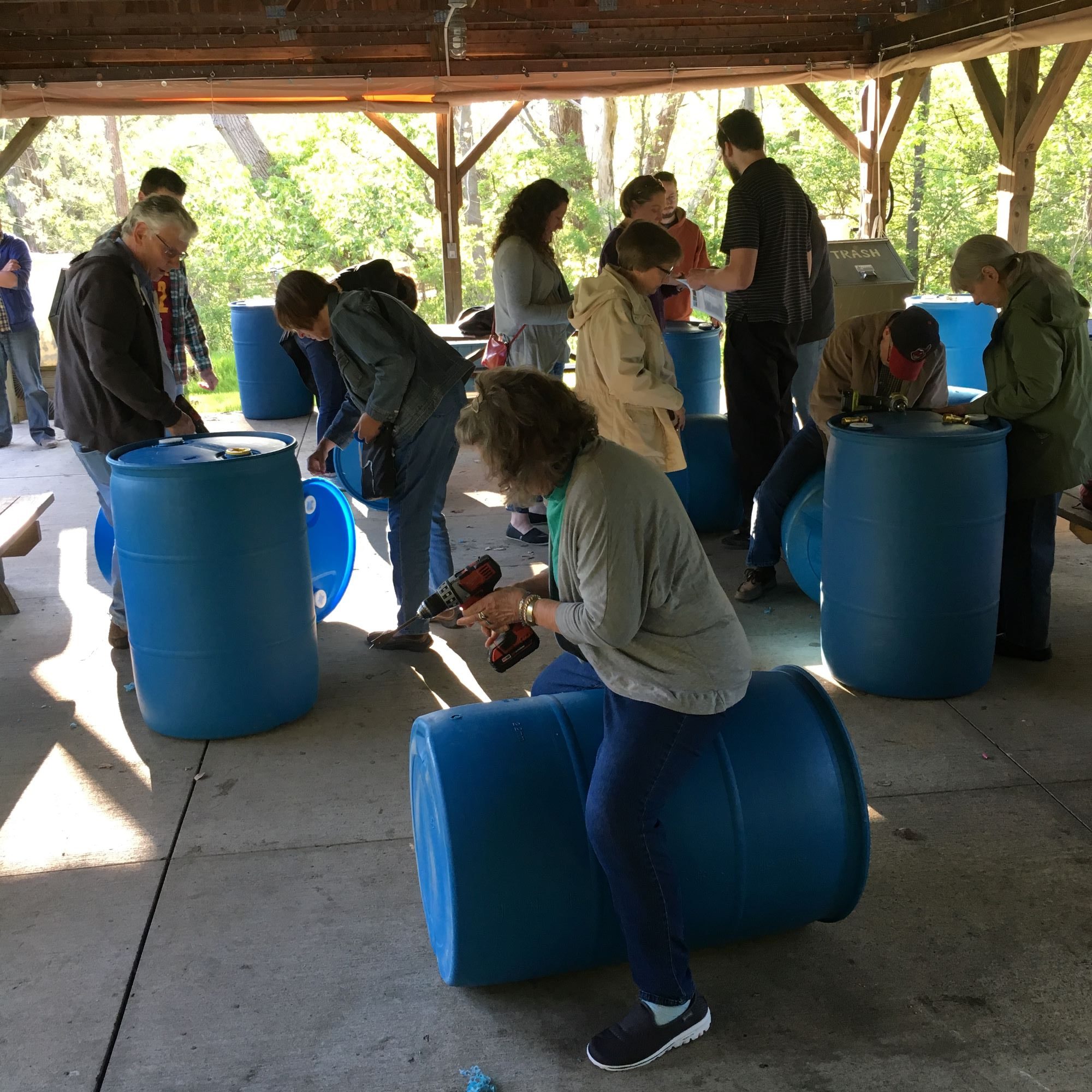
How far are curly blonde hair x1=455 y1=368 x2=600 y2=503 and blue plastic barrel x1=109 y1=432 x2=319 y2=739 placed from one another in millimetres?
1663

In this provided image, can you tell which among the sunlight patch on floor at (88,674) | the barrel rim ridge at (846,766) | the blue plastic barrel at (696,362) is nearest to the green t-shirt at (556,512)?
the barrel rim ridge at (846,766)

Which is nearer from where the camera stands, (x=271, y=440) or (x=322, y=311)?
(x=271, y=440)

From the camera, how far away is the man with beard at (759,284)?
532 cm

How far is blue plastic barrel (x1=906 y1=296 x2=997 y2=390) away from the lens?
8.41 meters

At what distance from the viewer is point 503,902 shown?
247cm

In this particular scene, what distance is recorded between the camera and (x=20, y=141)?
9.96m

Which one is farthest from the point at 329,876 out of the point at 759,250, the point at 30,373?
the point at 30,373

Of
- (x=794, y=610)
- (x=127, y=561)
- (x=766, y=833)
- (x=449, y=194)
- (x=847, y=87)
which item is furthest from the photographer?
(x=847, y=87)

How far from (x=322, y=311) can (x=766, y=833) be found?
8.91ft

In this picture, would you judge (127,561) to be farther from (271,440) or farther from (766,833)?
(766,833)

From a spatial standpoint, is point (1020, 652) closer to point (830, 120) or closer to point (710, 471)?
point (710, 471)

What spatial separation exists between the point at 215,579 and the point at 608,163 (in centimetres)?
1979

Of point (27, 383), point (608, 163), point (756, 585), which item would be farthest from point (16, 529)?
point (608, 163)

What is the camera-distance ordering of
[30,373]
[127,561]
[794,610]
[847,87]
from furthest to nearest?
[847,87] < [30,373] < [794,610] < [127,561]
